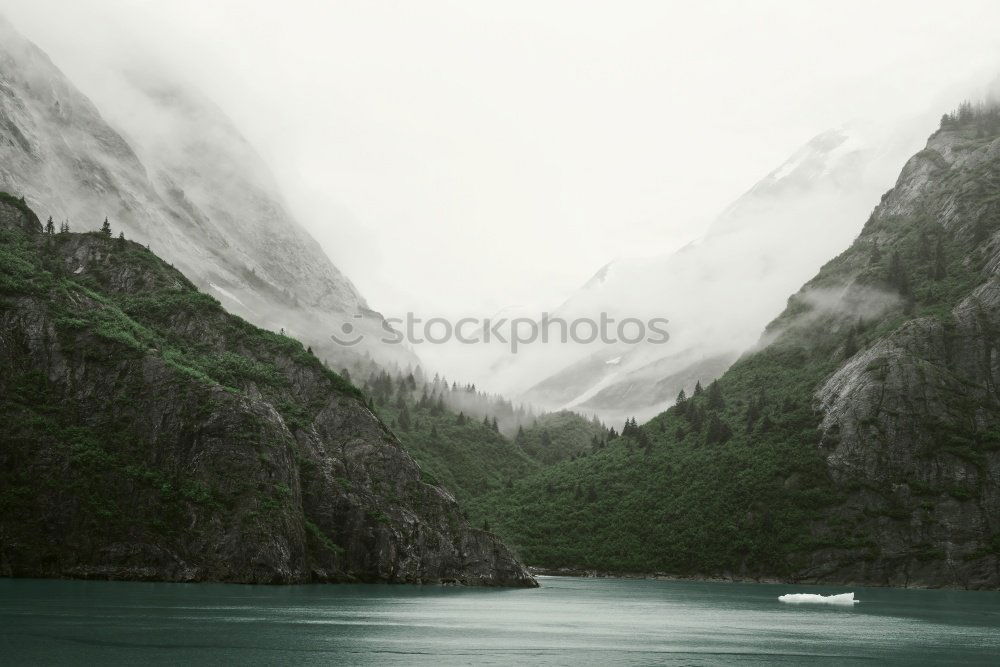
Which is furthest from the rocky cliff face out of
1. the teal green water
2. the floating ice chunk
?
the floating ice chunk

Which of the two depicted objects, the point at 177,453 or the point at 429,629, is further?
the point at 177,453

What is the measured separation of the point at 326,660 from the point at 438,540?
330 ft

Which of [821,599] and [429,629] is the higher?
[821,599]

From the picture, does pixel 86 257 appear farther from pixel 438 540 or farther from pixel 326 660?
pixel 326 660

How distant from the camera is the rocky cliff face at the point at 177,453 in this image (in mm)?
124062

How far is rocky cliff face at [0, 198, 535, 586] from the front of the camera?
407ft

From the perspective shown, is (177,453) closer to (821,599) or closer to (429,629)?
(429,629)

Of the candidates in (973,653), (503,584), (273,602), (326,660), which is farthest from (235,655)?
(503,584)

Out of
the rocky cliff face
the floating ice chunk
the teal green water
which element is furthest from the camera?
the floating ice chunk

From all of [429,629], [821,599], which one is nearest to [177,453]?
[429,629]

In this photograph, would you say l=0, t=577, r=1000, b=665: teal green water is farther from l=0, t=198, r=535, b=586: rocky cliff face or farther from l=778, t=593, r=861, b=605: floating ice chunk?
l=778, t=593, r=861, b=605: floating ice chunk

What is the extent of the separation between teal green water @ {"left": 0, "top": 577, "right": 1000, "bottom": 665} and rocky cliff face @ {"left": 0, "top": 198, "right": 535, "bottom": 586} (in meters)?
7.11

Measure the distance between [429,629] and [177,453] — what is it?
62.0 metres

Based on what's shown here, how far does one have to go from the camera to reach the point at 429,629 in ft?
285
